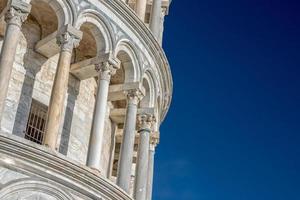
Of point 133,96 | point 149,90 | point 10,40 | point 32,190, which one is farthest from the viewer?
point 149,90

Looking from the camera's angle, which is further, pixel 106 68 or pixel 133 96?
pixel 133 96

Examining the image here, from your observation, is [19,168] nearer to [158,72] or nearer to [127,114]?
[127,114]

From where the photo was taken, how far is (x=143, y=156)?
858 inches

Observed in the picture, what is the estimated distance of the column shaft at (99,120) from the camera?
18484 millimetres

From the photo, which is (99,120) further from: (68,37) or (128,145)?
(68,37)

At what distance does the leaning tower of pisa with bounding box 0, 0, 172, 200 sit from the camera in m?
16.6

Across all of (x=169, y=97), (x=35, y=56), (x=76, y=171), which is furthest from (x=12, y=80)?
(x=169, y=97)

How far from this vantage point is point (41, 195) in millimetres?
16406

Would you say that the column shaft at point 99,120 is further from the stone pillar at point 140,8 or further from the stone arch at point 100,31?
the stone pillar at point 140,8

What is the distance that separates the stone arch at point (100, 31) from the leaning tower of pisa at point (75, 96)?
1.2 inches

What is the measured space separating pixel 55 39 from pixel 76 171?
443cm

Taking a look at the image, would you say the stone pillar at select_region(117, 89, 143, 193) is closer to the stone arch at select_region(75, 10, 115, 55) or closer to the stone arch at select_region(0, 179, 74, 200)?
the stone arch at select_region(75, 10, 115, 55)

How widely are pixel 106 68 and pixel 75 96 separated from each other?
5.93ft

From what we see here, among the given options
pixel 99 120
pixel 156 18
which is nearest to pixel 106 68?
pixel 99 120
